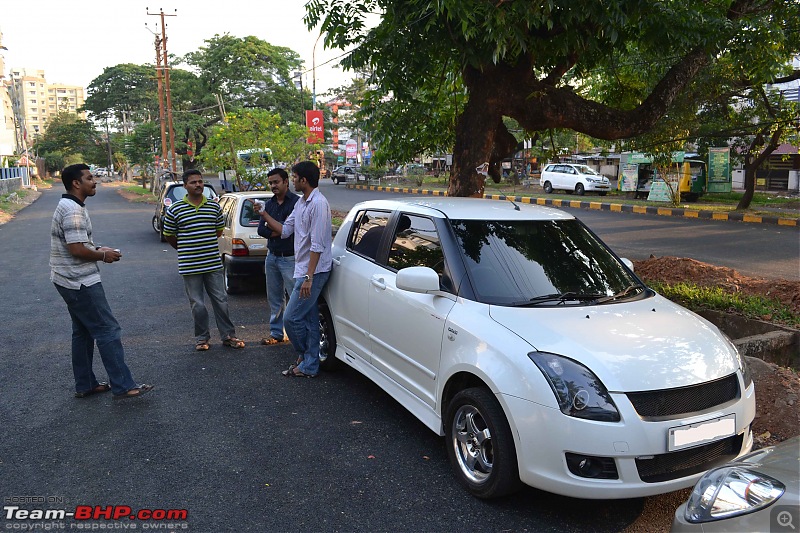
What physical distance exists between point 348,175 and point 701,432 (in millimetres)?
44970

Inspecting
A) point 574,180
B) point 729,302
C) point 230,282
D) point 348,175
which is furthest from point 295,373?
point 348,175

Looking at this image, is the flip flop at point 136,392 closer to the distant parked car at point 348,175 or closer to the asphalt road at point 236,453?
the asphalt road at point 236,453

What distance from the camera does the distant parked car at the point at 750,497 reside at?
2.04m

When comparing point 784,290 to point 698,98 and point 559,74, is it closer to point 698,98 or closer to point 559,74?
point 559,74

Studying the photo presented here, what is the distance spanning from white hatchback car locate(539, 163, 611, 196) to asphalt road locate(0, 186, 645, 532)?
2624cm

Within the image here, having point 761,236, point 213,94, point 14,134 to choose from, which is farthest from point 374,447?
point 14,134

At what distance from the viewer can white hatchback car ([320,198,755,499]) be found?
9.86ft

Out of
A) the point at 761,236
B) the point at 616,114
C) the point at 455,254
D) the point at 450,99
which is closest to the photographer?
the point at 455,254

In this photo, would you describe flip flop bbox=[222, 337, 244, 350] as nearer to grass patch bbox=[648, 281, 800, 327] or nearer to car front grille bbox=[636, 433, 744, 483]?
car front grille bbox=[636, 433, 744, 483]

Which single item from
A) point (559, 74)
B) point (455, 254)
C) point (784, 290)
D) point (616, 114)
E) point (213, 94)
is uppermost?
point (213, 94)

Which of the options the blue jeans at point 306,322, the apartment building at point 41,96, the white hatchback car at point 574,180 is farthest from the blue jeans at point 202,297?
the apartment building at point 41,96

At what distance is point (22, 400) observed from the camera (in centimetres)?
500

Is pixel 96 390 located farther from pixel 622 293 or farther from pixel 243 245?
pixel 622 293

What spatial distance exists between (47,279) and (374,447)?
8893mm
